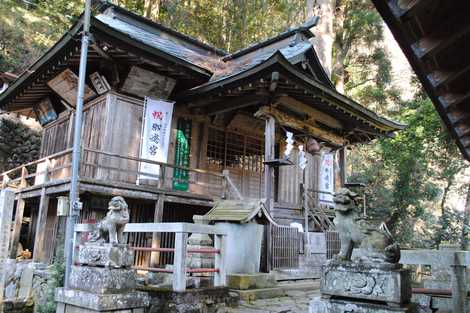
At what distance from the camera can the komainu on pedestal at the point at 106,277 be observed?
5.71 metres

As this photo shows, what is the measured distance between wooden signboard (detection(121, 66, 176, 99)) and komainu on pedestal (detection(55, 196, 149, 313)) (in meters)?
7.12

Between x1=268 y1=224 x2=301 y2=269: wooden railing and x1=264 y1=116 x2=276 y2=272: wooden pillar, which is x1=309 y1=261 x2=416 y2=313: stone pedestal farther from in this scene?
x1=268 y1=224 x2=301 y2=269: wooden railing

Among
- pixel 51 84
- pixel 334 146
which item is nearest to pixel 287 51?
pixel 334 146

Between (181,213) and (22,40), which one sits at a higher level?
(22,40)

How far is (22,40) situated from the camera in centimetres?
2423

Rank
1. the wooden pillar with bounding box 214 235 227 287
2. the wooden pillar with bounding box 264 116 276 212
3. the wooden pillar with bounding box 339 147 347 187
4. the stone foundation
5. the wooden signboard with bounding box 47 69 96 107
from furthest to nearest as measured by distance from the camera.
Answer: the wooden pillar with bounding box 339 147 347 187 < the wooden signboard with bounding box 47 69 96 107 < the wooden pillar with bounding box 264 116 276 212 < the wooden pillar with bounding box 214 235 227 287 < the stone foundation

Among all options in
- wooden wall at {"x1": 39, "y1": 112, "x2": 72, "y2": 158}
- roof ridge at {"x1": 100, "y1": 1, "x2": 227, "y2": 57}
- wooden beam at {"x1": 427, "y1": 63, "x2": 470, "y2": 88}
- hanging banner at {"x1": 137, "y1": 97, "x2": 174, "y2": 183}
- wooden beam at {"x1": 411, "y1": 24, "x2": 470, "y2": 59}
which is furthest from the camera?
roof ridge at {"x1": 100, "y1": 1, "x2": 227, "y2": 57}

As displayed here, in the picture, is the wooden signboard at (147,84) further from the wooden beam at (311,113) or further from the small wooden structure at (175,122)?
the wooden beam at (311,113)

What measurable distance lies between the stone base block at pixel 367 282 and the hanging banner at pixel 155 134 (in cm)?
808

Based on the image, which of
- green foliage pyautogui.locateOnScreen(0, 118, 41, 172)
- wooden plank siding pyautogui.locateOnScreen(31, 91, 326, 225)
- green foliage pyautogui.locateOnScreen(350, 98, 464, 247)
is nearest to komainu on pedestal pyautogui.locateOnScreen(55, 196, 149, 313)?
wooden plank siding pyautogui.locateOnScreen(31, 91, 326, 225)

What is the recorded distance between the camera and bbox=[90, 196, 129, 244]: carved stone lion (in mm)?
6078

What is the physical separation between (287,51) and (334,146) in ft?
15.1

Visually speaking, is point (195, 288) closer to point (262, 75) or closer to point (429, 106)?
point (262, 75)

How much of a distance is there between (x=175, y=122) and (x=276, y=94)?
3.69 metres
